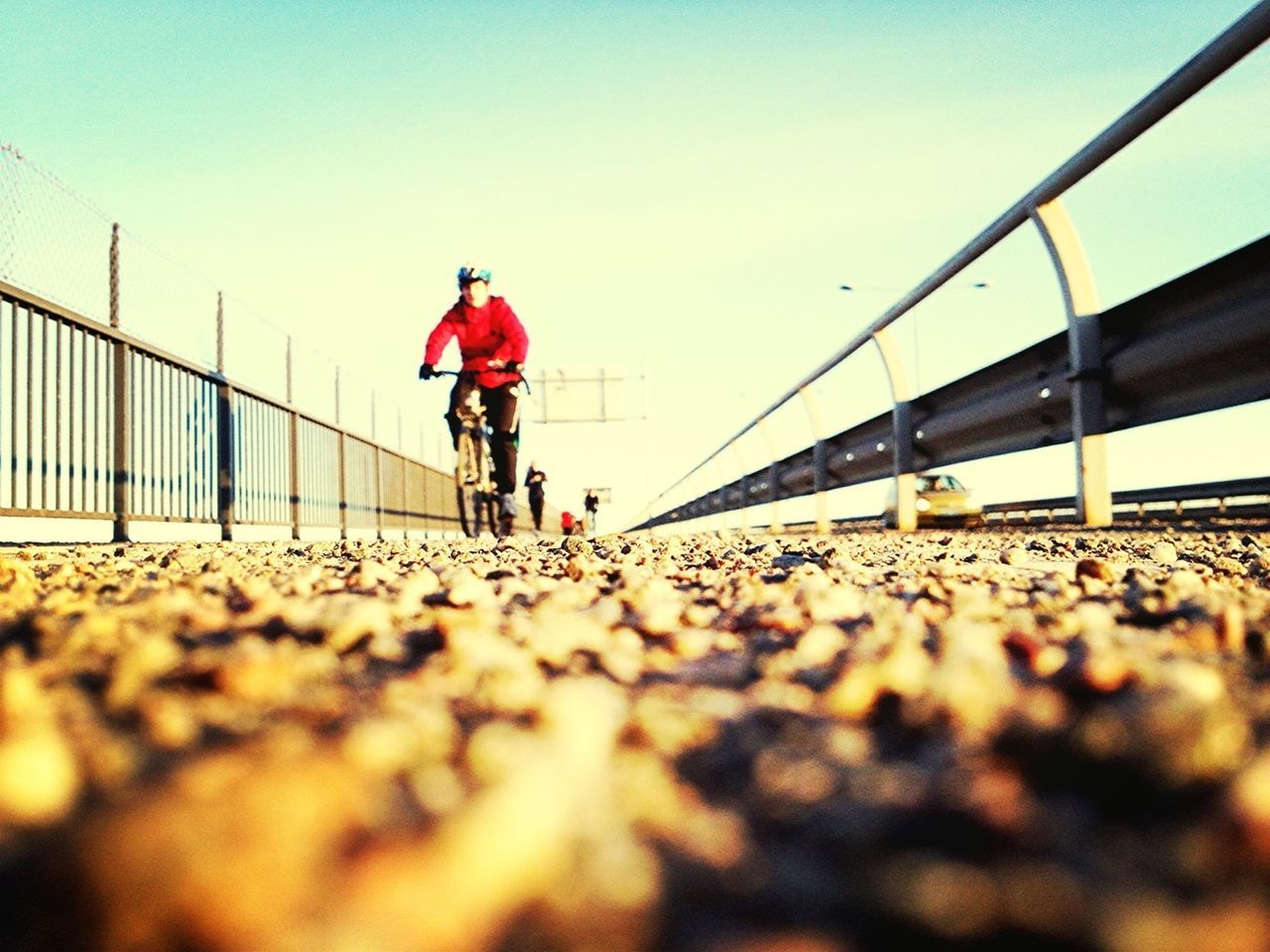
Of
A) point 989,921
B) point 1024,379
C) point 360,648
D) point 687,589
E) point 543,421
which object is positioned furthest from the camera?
point 543,421

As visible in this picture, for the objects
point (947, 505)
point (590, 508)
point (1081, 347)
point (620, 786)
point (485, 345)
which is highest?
point (485, 345)

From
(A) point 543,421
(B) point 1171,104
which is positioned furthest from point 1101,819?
(A) point 543,421

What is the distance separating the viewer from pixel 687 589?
296 cm

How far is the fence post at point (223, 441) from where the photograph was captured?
10.3 metres

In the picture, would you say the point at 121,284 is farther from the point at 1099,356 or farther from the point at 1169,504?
the point at 1169,504

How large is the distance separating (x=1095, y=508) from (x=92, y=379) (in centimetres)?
674

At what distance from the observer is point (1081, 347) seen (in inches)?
203

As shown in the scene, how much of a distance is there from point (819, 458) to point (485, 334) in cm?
367

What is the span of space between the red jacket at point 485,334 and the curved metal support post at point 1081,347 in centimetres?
489

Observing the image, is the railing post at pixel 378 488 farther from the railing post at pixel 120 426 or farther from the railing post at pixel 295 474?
the railing post at pixel 120 426

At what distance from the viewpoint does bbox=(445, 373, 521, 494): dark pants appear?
927cm

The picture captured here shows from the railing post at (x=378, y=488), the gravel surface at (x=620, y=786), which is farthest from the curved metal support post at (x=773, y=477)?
the gravel surface at (x=620, y=786)

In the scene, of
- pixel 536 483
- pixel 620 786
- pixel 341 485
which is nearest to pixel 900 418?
pixel 620 786

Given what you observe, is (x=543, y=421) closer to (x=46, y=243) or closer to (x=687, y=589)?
(x=46, y=243)
